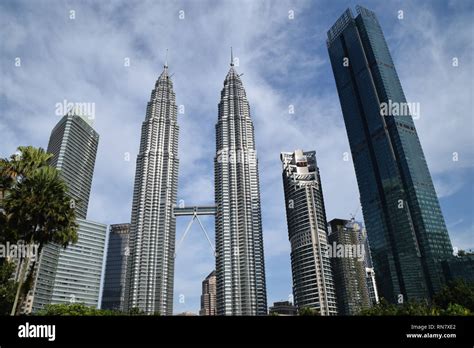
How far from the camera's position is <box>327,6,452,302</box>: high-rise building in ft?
538

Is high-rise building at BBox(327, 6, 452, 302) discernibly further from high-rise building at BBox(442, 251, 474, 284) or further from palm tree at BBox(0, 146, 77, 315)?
palm tree at BBox(0, 146, 77, 315)

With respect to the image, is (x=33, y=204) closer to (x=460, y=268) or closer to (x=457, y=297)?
(x=457, y=297)

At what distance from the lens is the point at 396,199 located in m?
174

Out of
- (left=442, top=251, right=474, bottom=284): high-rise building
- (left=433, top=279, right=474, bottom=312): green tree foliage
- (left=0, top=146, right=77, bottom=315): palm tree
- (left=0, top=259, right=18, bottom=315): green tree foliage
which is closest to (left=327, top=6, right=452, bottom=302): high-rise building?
(left=442, top=251, right=474, bottom=284): high-rise building

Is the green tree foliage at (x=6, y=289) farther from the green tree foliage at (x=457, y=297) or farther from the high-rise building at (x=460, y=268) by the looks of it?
the high-rise building at (x=460, y=268)

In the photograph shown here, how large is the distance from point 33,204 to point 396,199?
16970cm

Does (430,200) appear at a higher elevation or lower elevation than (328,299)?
higher

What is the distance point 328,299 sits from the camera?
18462 cm
